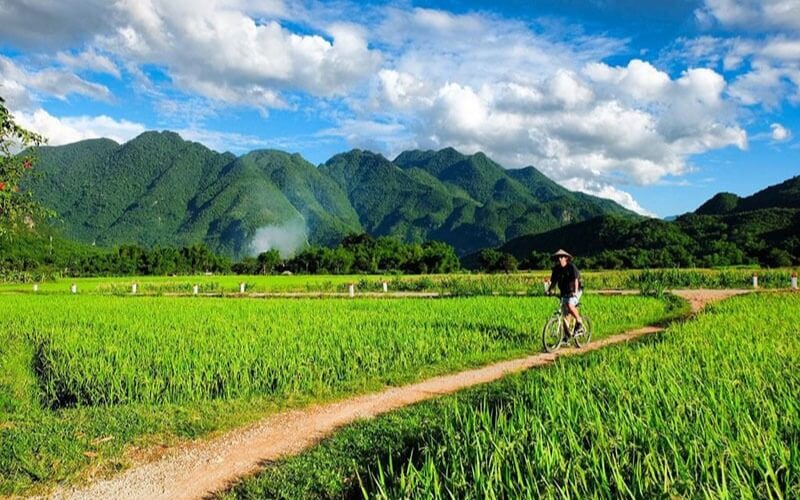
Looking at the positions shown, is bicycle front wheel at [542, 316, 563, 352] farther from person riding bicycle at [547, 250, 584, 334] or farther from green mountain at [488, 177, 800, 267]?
green mountain at [488, 177, 800, 267]

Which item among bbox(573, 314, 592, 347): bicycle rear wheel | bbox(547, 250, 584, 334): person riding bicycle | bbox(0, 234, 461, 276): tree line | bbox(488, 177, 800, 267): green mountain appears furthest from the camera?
bbox(0, 234, 461, 276): tree line

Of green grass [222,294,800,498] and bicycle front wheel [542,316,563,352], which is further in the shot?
bicycle front wheel [542,316,563,352]

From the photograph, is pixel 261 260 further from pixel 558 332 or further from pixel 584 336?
pixel 558 332

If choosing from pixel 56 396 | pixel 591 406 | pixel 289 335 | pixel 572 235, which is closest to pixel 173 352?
pixel 56 396

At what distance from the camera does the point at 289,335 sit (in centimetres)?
1323

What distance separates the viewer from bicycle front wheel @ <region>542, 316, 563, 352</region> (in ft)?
43.1

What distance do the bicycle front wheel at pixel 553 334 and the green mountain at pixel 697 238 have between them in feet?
203

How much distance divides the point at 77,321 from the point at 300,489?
1545 centimetres

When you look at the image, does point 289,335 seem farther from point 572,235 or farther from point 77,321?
point 572,235

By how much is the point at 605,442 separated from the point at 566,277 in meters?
9.51

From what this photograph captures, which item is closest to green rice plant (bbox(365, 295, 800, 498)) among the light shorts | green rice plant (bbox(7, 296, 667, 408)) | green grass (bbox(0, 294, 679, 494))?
green grass (bbox(0, 294, 679, 494))

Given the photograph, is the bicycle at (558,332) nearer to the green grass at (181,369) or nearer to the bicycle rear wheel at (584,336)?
the bicycle rear wheel at (584,336)

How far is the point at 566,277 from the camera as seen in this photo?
13.1m

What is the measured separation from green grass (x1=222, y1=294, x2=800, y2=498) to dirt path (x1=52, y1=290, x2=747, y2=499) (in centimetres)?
44
